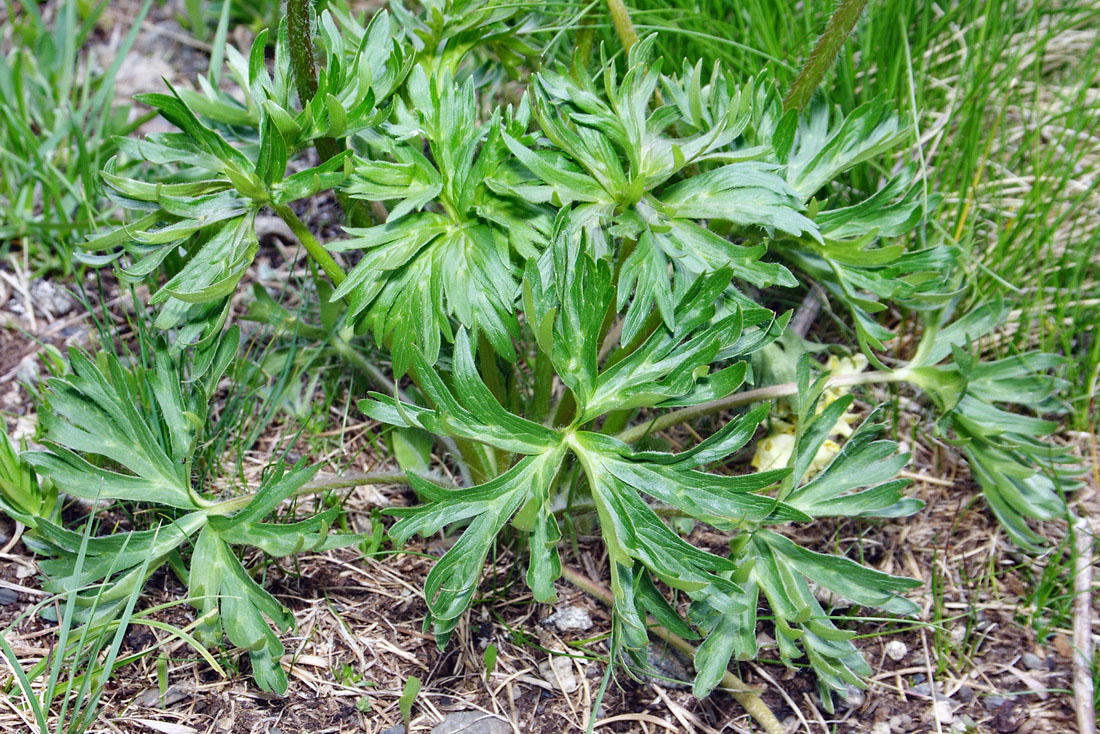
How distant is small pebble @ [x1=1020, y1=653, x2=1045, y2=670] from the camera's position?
2.04 meters

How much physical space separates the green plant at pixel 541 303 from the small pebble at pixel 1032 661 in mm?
437

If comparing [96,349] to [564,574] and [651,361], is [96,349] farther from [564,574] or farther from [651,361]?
[651,361]

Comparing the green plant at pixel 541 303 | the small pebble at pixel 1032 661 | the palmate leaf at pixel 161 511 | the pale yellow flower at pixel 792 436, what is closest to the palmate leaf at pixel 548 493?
the green plant at pixel 541 303

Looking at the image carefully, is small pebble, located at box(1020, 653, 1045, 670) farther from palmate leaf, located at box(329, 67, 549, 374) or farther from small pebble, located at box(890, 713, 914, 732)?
palmate leaf, located at box(329, 67, 549, 374)

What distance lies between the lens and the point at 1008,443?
7.15 ft

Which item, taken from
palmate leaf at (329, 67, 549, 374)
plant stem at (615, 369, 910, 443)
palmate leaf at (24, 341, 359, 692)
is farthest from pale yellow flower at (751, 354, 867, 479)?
palmate leaf at (24, 341, 359, 692)

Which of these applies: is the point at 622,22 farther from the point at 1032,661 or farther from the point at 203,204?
the point at 1032,661

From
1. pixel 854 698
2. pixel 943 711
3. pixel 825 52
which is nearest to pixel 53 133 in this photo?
pixel 825 52

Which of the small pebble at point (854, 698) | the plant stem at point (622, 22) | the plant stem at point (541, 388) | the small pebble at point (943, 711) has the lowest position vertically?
the small pebble at point (943, 711)

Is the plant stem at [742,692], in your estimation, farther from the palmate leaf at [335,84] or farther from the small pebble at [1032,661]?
the palmate leaf at [335,84]

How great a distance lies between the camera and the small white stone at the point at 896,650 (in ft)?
6.65

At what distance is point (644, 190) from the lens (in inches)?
68.7

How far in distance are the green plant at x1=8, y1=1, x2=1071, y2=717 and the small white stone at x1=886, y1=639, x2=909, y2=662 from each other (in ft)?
0.54

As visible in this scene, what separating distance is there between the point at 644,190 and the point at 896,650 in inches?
44.8
